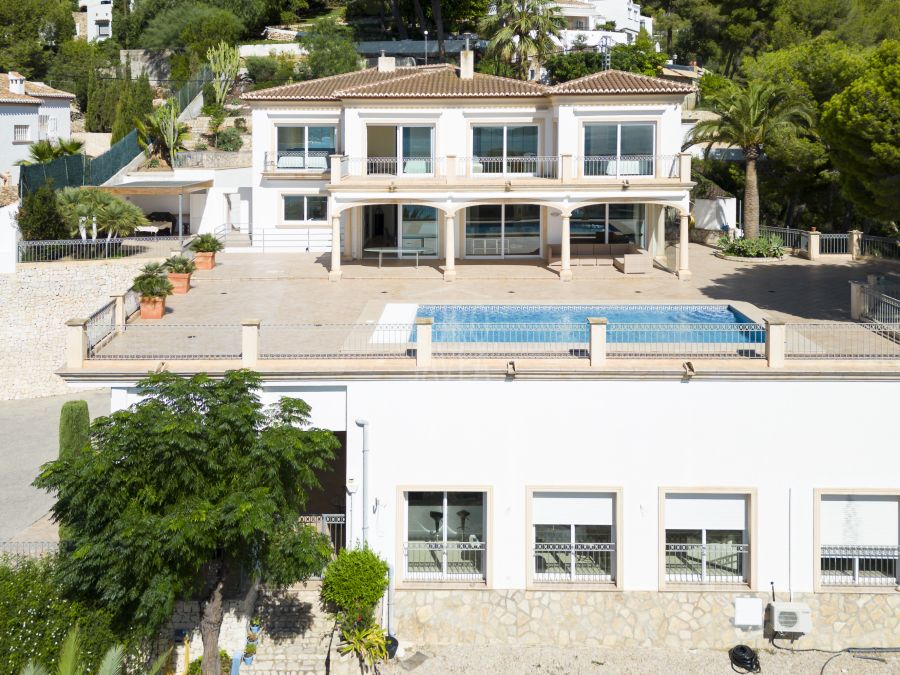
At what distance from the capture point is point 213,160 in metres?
45.1

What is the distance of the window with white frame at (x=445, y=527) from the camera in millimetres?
18984

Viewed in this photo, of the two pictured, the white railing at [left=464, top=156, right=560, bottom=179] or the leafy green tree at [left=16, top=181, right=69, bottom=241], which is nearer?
the white railing at [left=464, top=156, right=560, bottom=179]

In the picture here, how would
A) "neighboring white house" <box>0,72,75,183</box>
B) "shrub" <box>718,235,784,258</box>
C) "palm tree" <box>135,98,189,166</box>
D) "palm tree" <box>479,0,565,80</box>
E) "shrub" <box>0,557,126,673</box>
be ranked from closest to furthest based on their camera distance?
"shrub" <box>0,557,126,673</box> < "shrub" <box>718,235,784,258</box> < "neighboring white house" <box>0,72,75,183</box> < "palm tree" <box>135,98,189,166</box> < "palm tree" <box>479,0,565,80</box>

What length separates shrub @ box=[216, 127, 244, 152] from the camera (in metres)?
50.7

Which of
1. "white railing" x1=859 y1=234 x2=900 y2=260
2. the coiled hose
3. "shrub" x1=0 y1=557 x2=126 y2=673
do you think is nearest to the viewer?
"shrub" x1=0 y1=557 x2=126 y2=673

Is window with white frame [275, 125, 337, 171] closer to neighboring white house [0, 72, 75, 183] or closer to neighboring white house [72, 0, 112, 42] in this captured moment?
neighboring white house [0, 72, 75, 183]

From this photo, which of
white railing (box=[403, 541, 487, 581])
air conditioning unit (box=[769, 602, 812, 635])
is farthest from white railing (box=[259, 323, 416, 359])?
air conditioning unit (box=[769, 602, 812, 635])

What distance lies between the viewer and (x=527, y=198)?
→ 31.2 metres

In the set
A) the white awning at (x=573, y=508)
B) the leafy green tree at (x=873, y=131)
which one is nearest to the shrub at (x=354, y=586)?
the white awning at (x=573, y=508)

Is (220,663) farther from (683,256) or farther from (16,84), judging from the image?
(16,84)

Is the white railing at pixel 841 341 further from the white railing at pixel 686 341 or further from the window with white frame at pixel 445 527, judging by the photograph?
the window with white frame at pixel 445 527

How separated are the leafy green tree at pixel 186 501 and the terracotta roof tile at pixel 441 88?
1825 cm

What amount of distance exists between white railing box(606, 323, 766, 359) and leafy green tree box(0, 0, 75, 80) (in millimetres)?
57764

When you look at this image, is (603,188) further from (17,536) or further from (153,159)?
(153,159)
